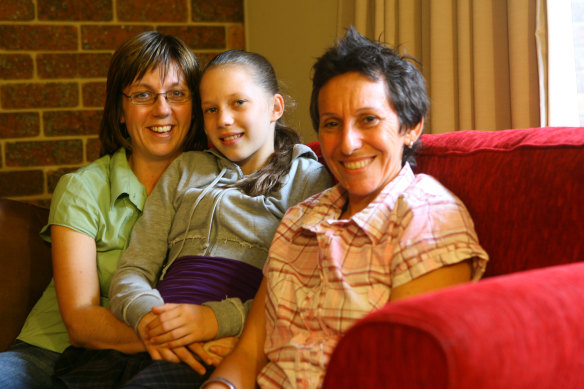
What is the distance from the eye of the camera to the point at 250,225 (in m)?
1.58

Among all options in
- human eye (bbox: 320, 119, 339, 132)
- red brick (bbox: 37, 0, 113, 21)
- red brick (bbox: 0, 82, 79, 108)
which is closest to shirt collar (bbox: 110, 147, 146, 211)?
human eye (bbox: 320, 119, 339, 132)

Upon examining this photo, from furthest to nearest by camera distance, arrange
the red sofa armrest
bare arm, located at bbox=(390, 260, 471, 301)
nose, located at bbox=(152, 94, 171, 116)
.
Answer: nose, located at bbox=(152, 94, 171, 116) → bare arm, located at bbox=(390, 260, 471, 301) → the red sofa armrest

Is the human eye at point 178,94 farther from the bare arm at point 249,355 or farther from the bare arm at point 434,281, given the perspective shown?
the bare arm at point 434,281

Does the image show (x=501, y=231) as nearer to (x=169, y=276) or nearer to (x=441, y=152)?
(x=441, y=152)

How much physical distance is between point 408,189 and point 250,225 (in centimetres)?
48

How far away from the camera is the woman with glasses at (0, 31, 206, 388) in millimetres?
1527

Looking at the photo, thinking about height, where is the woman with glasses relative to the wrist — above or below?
above

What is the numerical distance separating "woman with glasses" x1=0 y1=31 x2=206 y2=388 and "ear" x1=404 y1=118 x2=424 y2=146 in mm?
721

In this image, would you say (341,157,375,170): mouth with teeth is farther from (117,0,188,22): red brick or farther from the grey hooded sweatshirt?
(117,0,188,22): red brick

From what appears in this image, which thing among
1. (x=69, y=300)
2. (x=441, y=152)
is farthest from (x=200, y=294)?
(x=441, y=152)

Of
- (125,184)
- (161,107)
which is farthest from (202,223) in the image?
(161,107)

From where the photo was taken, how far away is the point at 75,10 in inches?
124

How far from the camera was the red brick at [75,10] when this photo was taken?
10.2 feet

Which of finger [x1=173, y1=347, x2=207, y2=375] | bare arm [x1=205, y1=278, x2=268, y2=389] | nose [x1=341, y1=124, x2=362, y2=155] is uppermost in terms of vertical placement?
nose [x1=341, y1=124, x2=362, y2=155]
